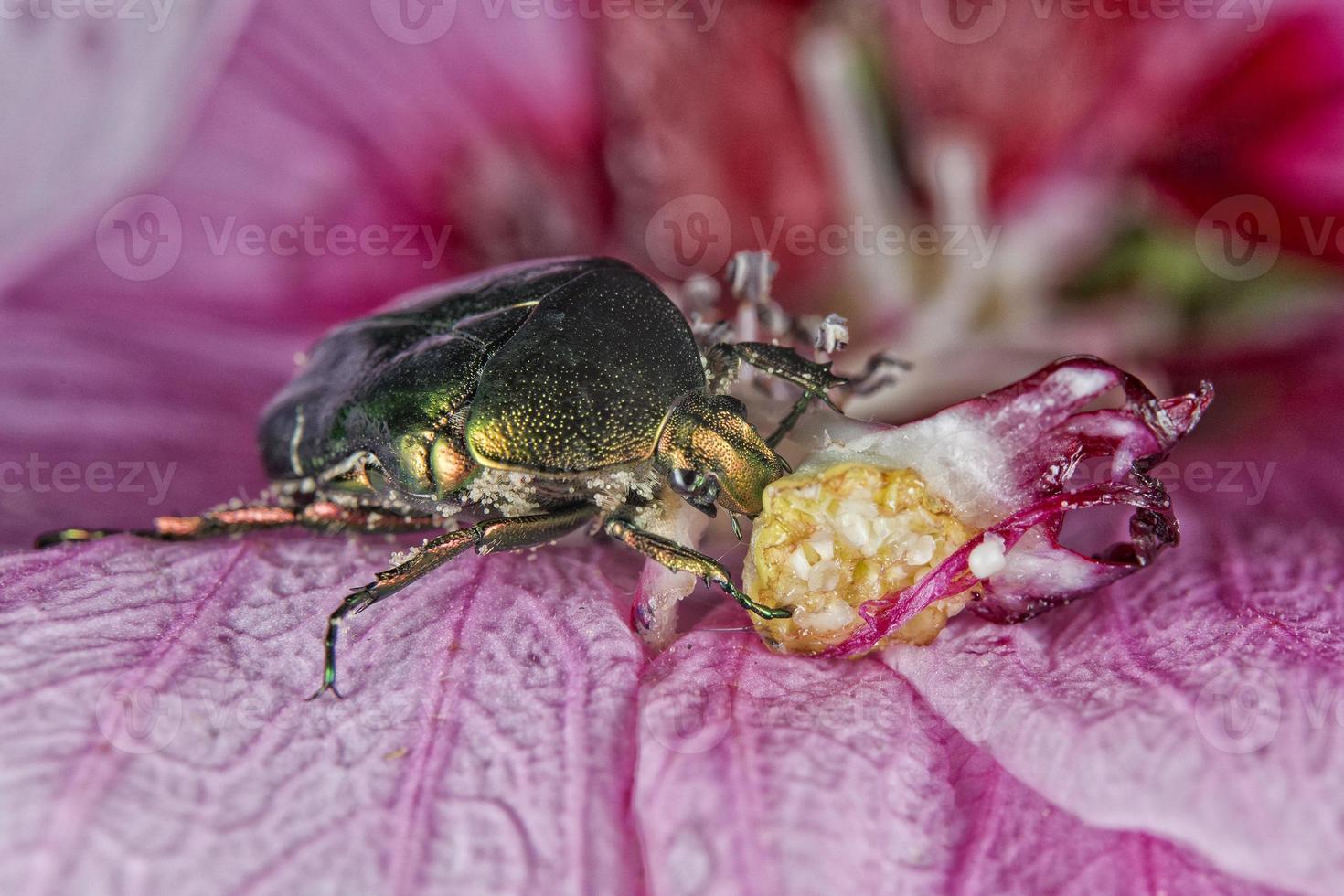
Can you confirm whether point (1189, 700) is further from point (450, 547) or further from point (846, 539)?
point (450, 547)

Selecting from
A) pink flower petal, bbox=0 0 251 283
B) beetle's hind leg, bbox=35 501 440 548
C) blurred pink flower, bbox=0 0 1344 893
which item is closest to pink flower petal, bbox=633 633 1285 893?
blurred pink flower, bbox=0 0 1344 893

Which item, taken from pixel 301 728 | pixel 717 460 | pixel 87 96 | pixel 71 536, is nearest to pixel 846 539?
pixel 717 460

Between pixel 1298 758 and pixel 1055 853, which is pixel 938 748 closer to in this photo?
pixel 1055 853

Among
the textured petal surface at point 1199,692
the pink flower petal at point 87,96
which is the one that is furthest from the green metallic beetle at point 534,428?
Result: the pink flower petal at point 87,96

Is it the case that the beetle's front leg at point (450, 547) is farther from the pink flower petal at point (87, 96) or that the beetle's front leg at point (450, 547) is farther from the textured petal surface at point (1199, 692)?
the pink flower petal at point (87, 96)

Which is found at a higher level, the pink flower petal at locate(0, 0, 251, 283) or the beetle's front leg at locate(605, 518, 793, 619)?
the pink flower petal at locate(0, 0, 251, 283)

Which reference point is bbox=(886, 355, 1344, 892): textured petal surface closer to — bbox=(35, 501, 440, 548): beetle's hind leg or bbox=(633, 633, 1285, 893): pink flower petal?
bbox=(633, 633, 1285, 893): pink flower petal

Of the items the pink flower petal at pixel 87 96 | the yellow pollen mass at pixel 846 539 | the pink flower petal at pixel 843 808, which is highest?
the pink flower petal at pixel 87 96
